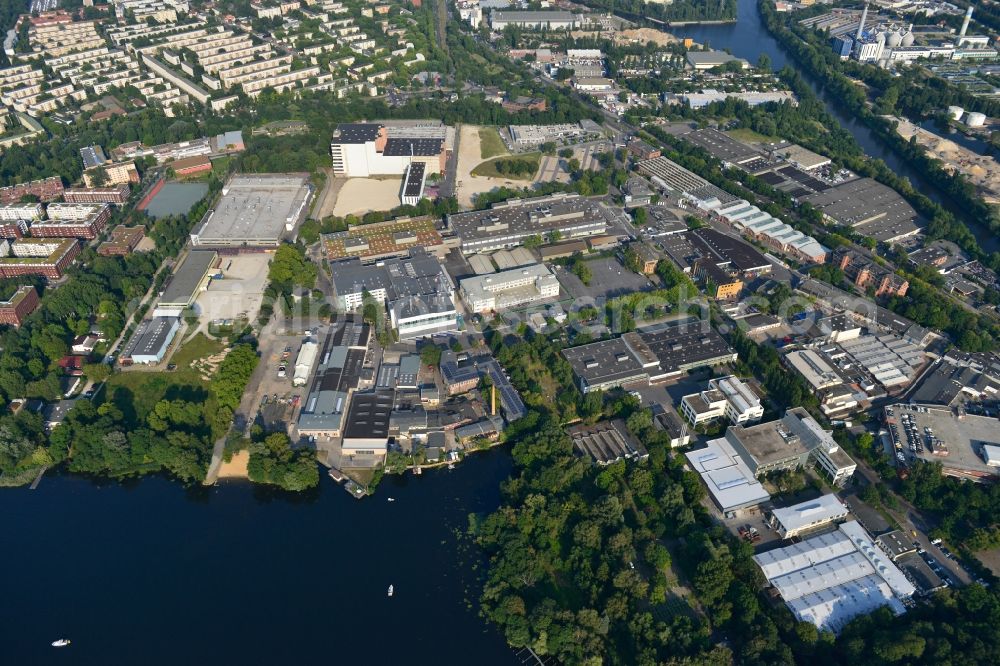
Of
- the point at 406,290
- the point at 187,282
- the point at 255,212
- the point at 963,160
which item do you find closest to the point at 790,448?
the point at 406,290

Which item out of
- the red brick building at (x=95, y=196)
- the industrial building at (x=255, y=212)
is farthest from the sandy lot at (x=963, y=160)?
the red brick building at (x=95, y=196)

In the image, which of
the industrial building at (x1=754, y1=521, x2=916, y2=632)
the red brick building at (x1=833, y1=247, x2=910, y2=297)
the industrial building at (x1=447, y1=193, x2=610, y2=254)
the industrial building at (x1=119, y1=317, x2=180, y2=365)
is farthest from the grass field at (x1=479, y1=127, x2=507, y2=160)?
the industrial building at (x1=754, y1=521, x2=916, y2=632)

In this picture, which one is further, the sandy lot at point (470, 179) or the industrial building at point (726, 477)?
the sandy lot at point (470, 179)

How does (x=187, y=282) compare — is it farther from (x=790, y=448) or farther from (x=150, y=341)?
(x=790, y=448)

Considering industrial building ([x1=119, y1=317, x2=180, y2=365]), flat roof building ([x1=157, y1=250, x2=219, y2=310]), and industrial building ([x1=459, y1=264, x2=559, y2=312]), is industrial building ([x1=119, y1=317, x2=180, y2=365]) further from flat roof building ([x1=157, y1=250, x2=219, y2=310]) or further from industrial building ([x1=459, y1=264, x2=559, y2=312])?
industrial building ([x1=459, y1=264, x2=559, y2=312])

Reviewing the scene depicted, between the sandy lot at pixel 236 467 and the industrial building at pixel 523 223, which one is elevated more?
the industrial building at pixel 523 223

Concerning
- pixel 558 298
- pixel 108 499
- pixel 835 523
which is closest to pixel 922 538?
pixel 835 523

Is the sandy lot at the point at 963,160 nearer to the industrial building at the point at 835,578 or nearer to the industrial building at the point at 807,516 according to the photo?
the industrial building at the point at 807,516
